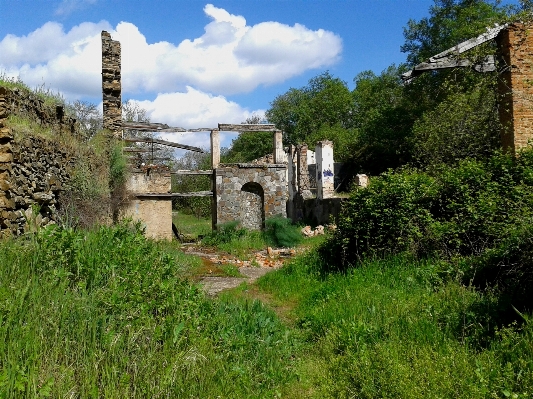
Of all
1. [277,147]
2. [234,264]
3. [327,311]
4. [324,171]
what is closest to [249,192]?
[277,147]

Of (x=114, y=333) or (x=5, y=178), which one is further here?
(x=5, y=178)

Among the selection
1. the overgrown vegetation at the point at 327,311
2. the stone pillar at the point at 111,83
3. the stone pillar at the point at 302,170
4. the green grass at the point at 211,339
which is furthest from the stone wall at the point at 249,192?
the green grass at the point at 211,339

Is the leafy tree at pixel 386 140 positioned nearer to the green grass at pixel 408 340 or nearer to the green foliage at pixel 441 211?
the green foliage at pixel 441 211

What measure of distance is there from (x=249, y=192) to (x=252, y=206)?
0.58 m

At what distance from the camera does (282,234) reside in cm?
1612

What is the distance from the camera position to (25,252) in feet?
15.5

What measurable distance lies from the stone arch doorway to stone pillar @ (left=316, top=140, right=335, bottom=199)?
98.6 inches

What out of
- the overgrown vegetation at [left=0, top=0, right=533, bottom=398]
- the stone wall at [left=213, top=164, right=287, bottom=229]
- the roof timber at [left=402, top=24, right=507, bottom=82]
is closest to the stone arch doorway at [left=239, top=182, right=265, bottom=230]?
the stone wall at [left=213, top=164, right=287, bottom=229]

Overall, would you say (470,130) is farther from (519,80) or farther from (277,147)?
(277,147)

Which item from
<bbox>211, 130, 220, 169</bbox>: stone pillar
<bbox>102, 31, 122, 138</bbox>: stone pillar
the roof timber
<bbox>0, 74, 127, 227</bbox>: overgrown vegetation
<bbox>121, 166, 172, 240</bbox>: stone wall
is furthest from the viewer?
<bbox>211, 130, 220, 169</bbox>: stone pillar

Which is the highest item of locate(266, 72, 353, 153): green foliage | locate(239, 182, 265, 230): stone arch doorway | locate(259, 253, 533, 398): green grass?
locate(266, 72, 353, 153): green foliage

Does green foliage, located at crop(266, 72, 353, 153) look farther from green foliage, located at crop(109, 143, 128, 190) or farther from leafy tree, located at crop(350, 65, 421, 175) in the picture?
green foliage, located at crop(109, 143, 128, 190)

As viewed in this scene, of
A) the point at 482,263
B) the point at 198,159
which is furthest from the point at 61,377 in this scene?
the point at 198,159

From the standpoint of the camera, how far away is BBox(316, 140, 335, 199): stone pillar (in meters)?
17.8
